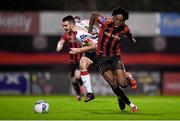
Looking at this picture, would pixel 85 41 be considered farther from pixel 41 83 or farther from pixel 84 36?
pixel 41 83

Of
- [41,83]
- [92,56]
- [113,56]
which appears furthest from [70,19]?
[41,83]

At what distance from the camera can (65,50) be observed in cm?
2575

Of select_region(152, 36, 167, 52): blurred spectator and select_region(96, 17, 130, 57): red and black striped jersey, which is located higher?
select_region(152, 36, 167, 52): blurred spectator

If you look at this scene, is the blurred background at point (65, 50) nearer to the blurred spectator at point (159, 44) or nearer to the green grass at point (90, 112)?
the blurred spectator at point (159, 44)

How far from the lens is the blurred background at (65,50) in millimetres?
25250

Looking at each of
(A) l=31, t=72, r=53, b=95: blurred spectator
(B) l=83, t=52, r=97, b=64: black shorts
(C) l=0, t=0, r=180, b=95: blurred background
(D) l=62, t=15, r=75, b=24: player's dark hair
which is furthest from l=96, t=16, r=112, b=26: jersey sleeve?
(A) l=31, t=72, r=53, b=95: blurred spectator

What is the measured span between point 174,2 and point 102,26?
1211 centimetres

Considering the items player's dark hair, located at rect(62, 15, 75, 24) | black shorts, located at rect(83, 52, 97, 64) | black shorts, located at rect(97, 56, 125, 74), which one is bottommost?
black shorts, located at rect(97, 56, 125, 74)

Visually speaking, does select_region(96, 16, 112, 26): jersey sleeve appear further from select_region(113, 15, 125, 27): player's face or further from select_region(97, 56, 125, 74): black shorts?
select_region(97, 56, 125, 74): black shorts

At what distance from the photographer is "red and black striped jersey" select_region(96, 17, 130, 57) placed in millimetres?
14016

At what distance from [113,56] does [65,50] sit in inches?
458

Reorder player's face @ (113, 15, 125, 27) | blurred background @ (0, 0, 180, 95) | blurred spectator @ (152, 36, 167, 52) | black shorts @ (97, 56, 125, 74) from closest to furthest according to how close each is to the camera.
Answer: player's face @ (113, 15, 125, 27) < black shorts @ (97, 56, 125, 74) < blurred background @ (0, 0, 180, 95) < blurred spectator @ (152, 36, 167, 52)

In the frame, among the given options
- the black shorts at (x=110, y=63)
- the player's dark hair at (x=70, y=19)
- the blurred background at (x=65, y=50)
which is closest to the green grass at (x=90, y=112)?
the black shorts at (x=110, y=63)

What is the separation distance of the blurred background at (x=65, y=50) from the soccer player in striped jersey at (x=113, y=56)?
36.2ft
